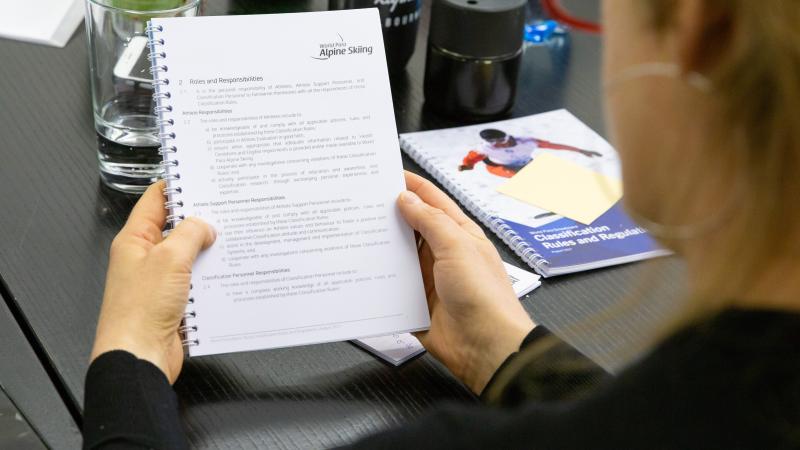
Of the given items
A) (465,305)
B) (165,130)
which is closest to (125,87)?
(165,130)

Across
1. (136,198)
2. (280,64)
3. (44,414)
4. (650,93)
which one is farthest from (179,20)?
(650,93)

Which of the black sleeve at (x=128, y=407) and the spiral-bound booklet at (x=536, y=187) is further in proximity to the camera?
the spiral-bound booklet at (x=536, y=187)

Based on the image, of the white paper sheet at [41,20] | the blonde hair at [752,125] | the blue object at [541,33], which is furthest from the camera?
the blue object at [541,33]

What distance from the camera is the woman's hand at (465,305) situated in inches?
35.3

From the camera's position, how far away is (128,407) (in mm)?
786

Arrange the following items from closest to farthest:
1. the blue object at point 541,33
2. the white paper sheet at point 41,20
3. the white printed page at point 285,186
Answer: the white printed page at point 285,186
the white paper sheet at point 41,20
the blue object at point 541,33

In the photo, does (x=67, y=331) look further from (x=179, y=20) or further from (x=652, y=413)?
(x=652, y=413)

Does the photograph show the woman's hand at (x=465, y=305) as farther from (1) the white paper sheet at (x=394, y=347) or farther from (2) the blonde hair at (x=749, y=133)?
(2) the blonde hair at (x=749, y=133)

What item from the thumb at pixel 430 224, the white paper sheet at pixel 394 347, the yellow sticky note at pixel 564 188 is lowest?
the yellow sticky note at pixel 564 188

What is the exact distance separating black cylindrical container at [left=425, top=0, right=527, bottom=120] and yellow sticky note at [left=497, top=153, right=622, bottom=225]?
0.11 metres

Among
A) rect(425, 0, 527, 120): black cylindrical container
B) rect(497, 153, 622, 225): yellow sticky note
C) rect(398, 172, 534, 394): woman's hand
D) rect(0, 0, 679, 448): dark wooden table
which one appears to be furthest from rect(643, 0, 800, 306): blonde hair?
rect(425, 0, 527, 120): black cylindrical container

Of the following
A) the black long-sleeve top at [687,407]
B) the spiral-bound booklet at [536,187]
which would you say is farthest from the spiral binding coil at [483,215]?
the black long-sleeve top at [687,407]

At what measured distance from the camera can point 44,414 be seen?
2.78 feet

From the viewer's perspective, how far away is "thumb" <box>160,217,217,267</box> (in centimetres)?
86
